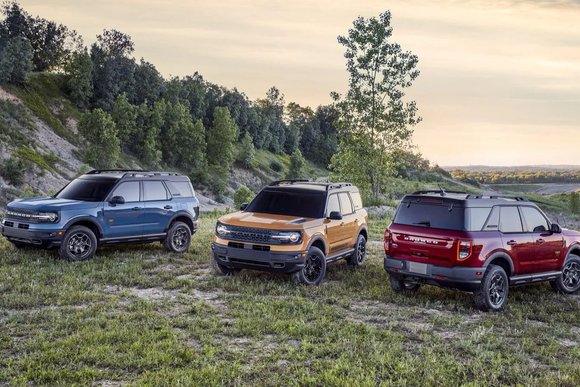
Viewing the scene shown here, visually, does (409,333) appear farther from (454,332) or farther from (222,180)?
(222,180)

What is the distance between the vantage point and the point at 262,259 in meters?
10.8

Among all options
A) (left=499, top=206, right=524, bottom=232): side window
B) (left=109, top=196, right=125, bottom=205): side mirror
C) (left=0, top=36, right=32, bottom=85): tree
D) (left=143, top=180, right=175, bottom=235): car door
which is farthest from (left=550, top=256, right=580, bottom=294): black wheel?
(left=0, top=36, right=32, bottom=85): tree

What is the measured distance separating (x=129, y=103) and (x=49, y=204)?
258 ft

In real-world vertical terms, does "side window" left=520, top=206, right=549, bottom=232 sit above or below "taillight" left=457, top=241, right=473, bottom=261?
above

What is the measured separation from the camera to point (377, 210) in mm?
32375

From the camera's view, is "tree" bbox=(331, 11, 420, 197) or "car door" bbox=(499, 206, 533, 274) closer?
"car door" bbox=(499, 206, 533, 274)

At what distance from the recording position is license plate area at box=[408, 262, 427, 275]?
977cm

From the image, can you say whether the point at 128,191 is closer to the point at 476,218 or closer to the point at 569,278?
the point at 476,218

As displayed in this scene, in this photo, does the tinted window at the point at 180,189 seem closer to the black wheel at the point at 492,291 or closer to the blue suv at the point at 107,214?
the blue suv at the point at 107,214

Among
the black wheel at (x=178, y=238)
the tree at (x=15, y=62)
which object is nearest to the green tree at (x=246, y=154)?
the tree at (x=15, y=62)

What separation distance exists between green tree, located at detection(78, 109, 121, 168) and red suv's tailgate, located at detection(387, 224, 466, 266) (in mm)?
60600

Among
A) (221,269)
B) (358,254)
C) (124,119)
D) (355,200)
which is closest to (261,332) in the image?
(221,269)

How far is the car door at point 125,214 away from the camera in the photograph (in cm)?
1348

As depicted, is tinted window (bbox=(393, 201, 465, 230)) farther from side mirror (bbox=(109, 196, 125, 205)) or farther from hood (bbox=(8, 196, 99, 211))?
hood (bbox=(8, 196, 99, 211))
